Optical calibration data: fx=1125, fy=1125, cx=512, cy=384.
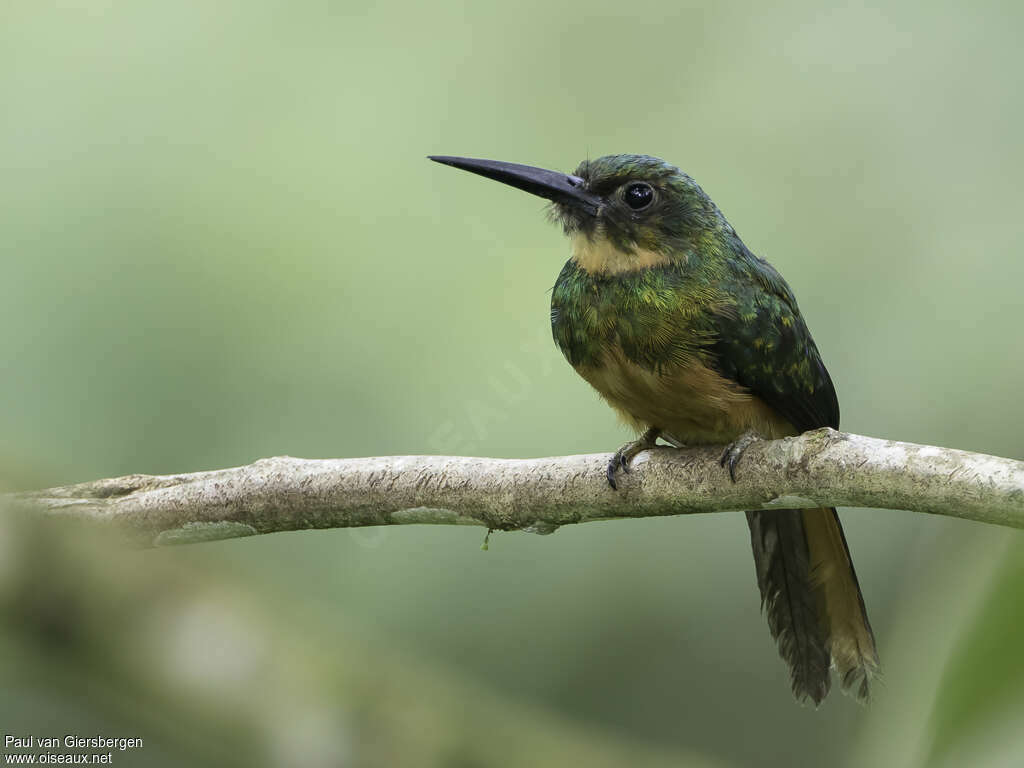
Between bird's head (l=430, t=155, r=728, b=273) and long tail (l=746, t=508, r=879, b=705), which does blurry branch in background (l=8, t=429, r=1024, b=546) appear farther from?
bird's head (l=430, t=155, r=728, b=273)

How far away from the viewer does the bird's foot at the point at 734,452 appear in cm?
210

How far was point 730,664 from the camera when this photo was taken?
9.37ft

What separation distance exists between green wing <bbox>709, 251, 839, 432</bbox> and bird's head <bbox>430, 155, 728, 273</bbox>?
0.16 metres

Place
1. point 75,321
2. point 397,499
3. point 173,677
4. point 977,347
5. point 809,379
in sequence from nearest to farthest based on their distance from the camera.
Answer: point 173,677, point 397,499, point 809,379, point 977,347, point 75,321

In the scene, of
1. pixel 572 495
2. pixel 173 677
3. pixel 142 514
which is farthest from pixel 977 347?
pixel 173 677

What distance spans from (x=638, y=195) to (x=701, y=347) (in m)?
0.41

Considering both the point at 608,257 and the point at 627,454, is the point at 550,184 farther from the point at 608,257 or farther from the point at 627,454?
the point at 627,454

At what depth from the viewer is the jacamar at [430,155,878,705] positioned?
90.0 inches

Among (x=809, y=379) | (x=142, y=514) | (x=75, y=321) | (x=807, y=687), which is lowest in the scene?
(x=807, y=687)

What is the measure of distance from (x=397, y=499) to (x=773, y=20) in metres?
2.37

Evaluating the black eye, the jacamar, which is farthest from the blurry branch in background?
the black eye

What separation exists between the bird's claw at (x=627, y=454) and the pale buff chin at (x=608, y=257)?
363mm

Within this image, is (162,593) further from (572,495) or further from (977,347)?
(977,347)

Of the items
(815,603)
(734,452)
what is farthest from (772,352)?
(815,603)
